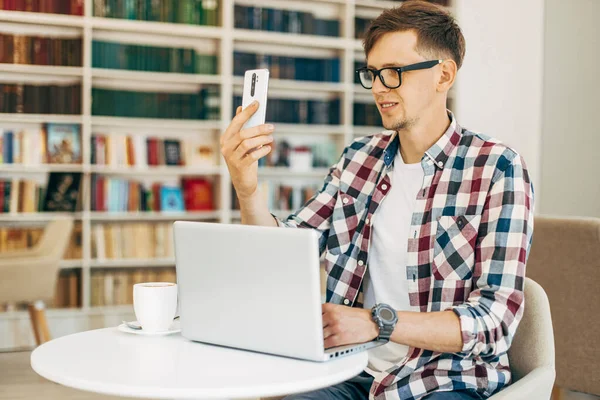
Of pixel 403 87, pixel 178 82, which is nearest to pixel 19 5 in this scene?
pixel 178 82

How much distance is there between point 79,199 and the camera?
15.2 feet

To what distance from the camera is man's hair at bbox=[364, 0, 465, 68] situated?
70.6 inches

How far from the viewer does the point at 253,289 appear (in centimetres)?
129

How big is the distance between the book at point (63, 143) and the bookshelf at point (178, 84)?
0.23ft

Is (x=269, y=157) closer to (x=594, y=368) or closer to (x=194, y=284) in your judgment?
(x=594, y=368)

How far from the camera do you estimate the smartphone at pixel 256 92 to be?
1.50 m

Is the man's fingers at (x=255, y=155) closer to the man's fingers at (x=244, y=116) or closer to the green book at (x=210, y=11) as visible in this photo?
the man's fingers at (x=244, y=116)

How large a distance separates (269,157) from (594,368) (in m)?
2.91

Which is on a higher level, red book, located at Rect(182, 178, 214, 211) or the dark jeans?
red book, located at Rect(182, 178, 214, 211)

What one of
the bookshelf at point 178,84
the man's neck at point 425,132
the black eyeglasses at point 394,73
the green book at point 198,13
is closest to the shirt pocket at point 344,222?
the man's neck at point 425,132

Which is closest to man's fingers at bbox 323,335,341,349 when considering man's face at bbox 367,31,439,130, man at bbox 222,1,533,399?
man at bbox 222,1,533,399

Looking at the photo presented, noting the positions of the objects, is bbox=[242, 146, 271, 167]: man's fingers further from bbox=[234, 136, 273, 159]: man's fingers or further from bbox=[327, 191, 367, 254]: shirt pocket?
bbox=[327, 191, 367, 254]: shirt pocket

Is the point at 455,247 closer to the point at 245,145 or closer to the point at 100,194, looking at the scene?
the point at 245,145

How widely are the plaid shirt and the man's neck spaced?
3cm
